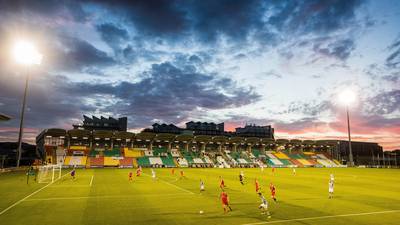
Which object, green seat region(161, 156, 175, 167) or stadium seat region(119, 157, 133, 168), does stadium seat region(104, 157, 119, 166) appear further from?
Answer: green seat region(161, 156, 175, 167)

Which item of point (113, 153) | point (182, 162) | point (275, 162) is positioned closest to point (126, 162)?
point (113, 153)

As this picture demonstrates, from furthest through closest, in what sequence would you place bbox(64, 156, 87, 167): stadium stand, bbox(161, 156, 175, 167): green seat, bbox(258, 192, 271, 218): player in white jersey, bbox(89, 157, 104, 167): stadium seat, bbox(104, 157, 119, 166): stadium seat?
bbox(161, 156, 175, 167): green seat, bbox(104, 157, 119, 166): stadium seat, bbox(89, 157, 104, 167): stadium seat, bbox(64, 156, 87, 167): stadium stand, bbox(258, 192, 271, 218): player in white jersey

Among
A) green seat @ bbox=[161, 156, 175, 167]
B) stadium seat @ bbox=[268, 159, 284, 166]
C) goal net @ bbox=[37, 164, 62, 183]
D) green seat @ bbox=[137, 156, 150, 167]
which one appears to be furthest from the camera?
stadium seat @ bbox=[268, 159, 284, 166]

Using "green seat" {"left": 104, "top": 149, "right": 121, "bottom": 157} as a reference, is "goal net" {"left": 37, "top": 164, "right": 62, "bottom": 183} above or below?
below

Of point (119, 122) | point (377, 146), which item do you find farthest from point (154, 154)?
point (377, 146)

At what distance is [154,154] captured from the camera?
380 ft

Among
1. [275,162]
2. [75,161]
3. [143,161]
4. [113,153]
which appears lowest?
[75,161]

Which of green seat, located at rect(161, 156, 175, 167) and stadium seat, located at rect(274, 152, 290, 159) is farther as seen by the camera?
stadium seat, located at rect(274, 152, 290, 159)

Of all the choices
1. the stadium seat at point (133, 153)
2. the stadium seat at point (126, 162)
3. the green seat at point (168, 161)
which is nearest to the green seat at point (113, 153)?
the stadium seat at point (133, 153)

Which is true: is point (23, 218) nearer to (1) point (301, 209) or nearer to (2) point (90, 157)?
(1) point (301, 209)

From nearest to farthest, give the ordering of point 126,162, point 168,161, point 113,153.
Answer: point 126,162
point 168,161
point 113,153

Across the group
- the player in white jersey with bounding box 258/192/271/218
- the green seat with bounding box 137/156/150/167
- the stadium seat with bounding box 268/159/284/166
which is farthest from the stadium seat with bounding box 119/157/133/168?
the player in white jersey with bounding box 258/192/271/218

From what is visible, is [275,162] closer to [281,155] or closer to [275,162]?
[275,162]

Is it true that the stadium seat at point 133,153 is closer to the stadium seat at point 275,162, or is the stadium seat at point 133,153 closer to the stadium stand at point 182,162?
the stadium stand at point 182,162
